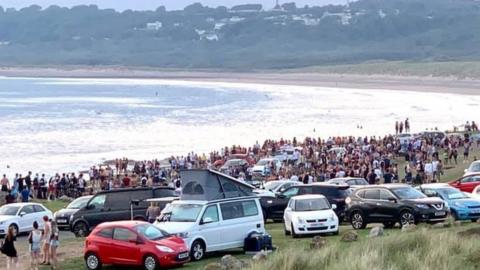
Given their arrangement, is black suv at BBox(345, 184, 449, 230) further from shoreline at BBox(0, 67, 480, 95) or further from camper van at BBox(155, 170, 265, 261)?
shoreline at BBox(0, 67, 480, 95)

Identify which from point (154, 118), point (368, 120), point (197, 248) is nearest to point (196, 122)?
point (154, 118)

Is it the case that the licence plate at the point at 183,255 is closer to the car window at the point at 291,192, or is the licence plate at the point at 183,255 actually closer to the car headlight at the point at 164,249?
the car headlight at the point at 164,249

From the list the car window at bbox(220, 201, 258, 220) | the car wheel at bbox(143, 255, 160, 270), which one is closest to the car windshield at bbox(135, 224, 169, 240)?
the car wheel at bbox(143, 255, 160, 270)

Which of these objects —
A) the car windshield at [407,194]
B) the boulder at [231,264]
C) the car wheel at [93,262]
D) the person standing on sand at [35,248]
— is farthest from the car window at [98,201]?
the boulder at [231,264]

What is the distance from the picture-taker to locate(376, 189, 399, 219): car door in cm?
2671

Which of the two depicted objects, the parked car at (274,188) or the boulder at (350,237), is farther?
the parked car at (274,188)

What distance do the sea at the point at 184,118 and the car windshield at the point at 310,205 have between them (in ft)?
104

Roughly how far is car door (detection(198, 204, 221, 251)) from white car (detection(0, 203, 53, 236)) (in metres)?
7.94

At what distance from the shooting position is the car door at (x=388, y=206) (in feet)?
87.6

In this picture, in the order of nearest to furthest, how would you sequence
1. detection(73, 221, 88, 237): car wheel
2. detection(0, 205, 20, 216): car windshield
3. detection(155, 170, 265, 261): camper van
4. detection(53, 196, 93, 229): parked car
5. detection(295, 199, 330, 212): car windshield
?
detection(155, 170, 265, 261): camper van
detection(295, 199, 330, 212): car windshield
detection(73, 221, 88, 237): car wheel
detection(0, 205, 20, 216): car windshield
detection(53, 196, 93, 229): parked car

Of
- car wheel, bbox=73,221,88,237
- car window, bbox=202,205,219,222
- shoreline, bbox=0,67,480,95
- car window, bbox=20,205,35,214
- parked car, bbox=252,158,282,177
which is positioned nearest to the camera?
car window, bbox=202,205,219,222

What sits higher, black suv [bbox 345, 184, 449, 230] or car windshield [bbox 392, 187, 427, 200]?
car windshield [bbox 392, 187, 427, 200]

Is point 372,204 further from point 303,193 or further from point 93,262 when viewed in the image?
point 93,262

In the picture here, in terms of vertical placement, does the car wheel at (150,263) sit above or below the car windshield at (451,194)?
below
